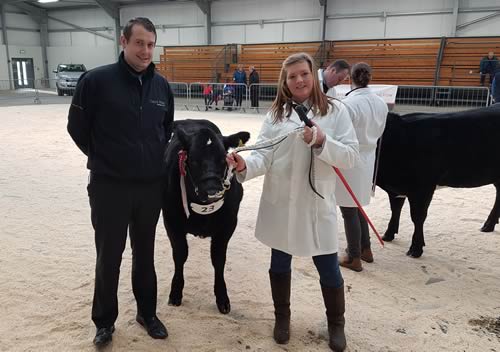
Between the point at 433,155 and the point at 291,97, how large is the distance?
2186 millimetres

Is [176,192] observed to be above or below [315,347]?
above

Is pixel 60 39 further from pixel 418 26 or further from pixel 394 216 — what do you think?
pixel 394 216

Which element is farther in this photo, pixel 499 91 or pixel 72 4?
pixel 72 4

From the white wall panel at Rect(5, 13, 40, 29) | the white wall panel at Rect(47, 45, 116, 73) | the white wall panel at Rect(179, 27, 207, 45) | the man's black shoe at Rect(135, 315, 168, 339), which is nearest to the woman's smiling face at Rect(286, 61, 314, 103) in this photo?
the man's black shoe at Rect(135, 315, 168, 339)

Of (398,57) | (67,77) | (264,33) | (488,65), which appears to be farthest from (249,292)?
(67,77)

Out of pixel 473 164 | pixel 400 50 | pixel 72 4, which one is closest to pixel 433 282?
pixel 473 164

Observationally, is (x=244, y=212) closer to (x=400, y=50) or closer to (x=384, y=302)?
(x=384, y=302)

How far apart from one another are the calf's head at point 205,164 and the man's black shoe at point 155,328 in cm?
88

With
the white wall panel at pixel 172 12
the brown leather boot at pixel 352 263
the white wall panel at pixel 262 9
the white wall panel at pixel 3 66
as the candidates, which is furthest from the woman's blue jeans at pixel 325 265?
the white wall panel at pixel 3 66

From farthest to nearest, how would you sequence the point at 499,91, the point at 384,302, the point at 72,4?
the point at 72,4 < the point at 499,91 < the point at 384,302

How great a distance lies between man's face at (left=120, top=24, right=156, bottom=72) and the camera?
7.50ft

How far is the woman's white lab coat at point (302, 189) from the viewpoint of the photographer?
2396 millimetres

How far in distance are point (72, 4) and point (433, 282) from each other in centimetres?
3201

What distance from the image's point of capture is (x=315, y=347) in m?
2.64
